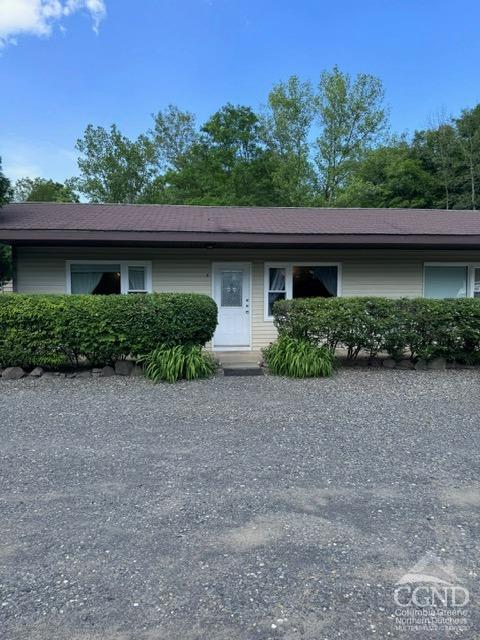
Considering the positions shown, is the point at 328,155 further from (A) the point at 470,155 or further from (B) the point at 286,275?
(B) the point at 286,275

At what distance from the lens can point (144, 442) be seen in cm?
452

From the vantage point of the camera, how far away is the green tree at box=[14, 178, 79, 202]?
2975 centimetres

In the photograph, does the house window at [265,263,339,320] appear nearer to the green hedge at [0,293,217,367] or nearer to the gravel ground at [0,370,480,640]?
the green hedge at [0,293,217,367]

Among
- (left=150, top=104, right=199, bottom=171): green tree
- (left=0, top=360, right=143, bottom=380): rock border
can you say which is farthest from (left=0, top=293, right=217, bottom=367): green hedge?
(left=150, top=104, right=199, bottom=171): green tree

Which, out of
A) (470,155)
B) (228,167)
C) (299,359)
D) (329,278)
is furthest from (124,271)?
(470,155)

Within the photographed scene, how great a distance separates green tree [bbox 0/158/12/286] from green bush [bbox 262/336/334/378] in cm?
673

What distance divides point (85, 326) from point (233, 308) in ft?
12.7

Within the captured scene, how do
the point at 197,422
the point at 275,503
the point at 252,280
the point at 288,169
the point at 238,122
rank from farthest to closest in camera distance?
the point at 238,122, the point at 288,169, the point at 252,280, the point at 197,422, the point at 275,503

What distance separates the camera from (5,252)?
11.0 meters

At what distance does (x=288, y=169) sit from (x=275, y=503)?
22845 mm

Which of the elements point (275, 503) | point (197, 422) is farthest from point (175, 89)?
point (275, 503)

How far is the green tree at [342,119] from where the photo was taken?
24422 millimetres

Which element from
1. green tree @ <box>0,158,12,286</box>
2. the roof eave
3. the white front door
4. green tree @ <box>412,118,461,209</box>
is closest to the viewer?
the roof eave

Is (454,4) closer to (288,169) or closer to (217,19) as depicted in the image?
(217,19)
